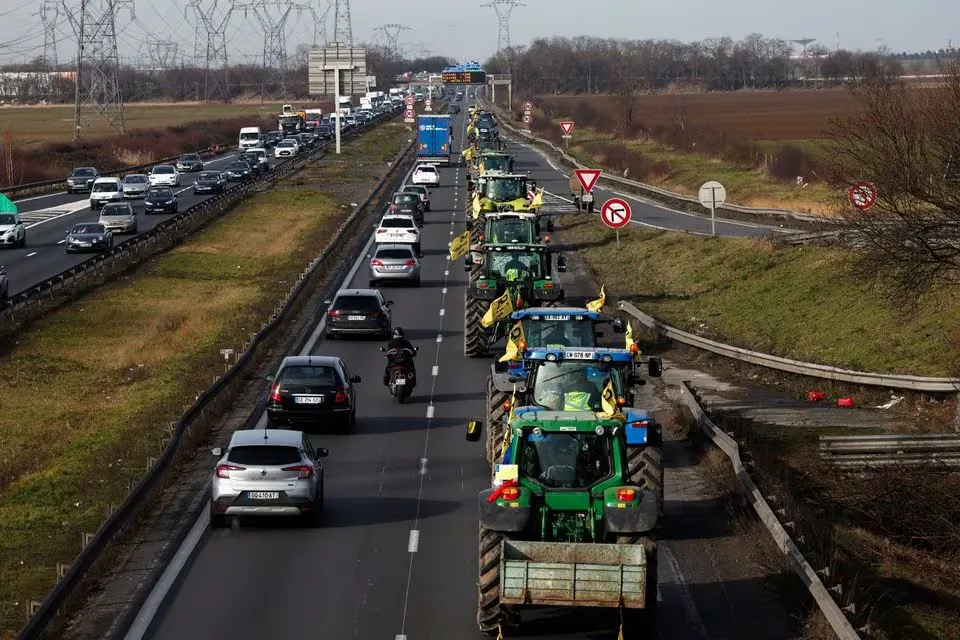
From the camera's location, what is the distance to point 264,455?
19406 millimetres

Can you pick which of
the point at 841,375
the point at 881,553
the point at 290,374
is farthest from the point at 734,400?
the point at 881,553

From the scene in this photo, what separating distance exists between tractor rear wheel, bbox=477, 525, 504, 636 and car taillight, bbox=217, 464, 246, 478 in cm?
595

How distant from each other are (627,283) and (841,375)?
18427 millimetres

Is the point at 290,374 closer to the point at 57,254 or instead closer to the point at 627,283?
the point at 627,283

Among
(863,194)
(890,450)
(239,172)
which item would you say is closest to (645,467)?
(890,450)

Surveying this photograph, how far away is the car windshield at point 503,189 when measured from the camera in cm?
5344

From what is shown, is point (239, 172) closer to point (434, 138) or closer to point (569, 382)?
point (434, 138)

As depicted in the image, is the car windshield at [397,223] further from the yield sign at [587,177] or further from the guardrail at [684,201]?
the guardrail at [684,201]

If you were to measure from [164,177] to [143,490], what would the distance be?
7202 cm

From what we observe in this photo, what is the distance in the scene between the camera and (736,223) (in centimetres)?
6069

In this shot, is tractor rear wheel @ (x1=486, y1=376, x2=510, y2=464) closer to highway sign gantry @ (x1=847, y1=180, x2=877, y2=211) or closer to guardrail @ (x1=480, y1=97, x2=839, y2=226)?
highway sign gantry @ (x1=847, y1=180, x2=877, y2=211)

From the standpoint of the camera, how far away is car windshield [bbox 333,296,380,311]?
120ft

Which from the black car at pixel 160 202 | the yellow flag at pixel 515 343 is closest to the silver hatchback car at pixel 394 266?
the yellow flag at pixel 515 343

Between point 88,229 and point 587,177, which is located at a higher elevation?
point 587,177
